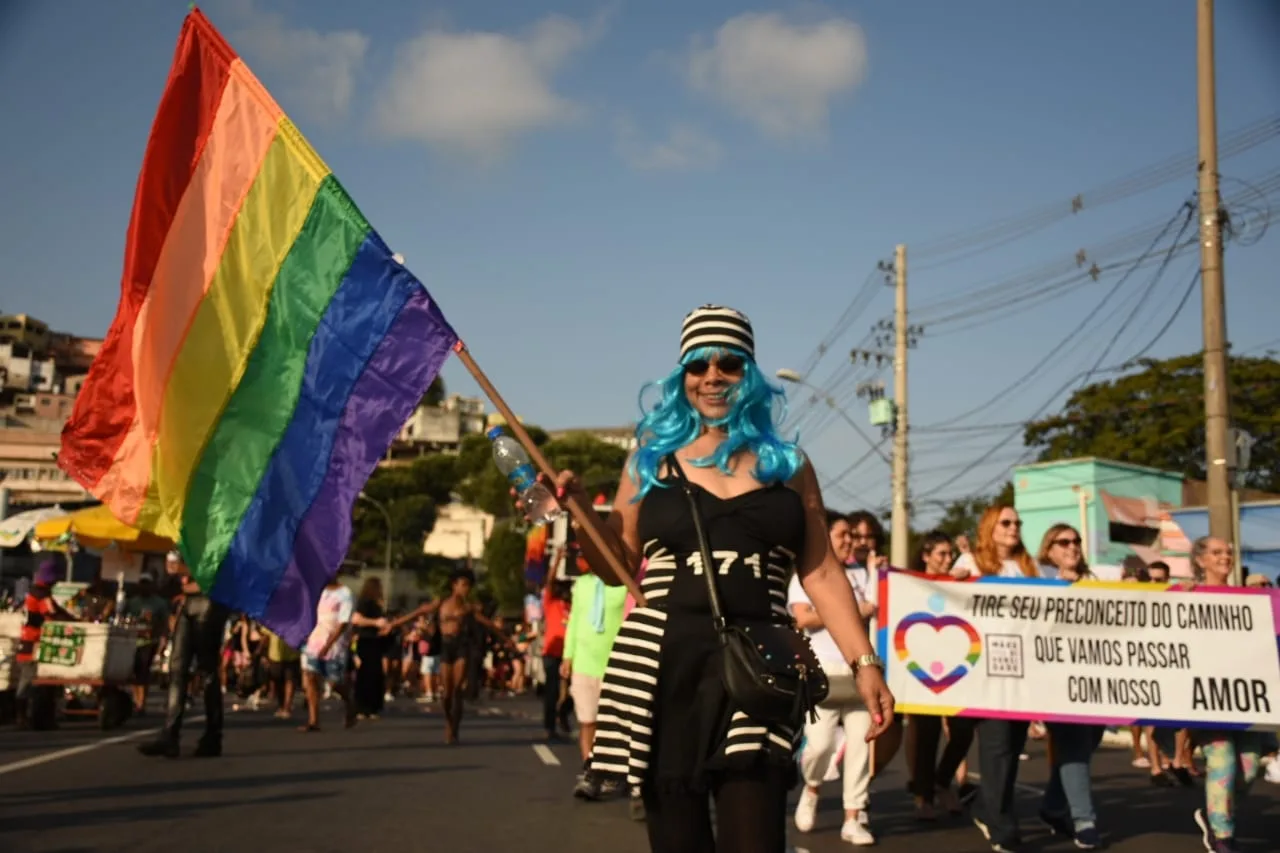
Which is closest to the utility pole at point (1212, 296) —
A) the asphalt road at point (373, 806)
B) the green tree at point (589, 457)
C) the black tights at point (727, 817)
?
the asphalt road at point (373, 806)

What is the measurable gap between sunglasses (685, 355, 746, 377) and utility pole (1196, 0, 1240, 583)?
1320cm

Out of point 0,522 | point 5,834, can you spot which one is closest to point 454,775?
point 5,834

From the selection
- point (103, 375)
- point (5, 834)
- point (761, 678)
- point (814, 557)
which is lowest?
point (5, 834)

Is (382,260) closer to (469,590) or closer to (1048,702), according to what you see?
(1048,702)

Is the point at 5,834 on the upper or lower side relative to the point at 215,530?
lower

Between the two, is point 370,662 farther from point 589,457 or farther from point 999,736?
point 589,457

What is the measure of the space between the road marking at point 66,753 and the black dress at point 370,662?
3.43 m

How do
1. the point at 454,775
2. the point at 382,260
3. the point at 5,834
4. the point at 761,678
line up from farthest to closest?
the point at 454,775
the point at 5,834
the point at 382,260
the point at 761,678

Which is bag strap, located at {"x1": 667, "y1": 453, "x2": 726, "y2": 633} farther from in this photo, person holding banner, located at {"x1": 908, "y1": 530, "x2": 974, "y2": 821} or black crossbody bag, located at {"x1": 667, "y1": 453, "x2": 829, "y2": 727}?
person holding banner, located at {"x1": 908, "y1": 530, "x2": 974, "y2": 821}

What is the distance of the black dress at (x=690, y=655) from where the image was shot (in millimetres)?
3914

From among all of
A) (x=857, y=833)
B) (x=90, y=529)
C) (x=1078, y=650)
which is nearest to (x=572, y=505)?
(x=857, y=833)

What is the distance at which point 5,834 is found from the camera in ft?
25.0

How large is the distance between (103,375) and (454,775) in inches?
221

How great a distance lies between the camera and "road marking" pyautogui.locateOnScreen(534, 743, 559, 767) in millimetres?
13266
